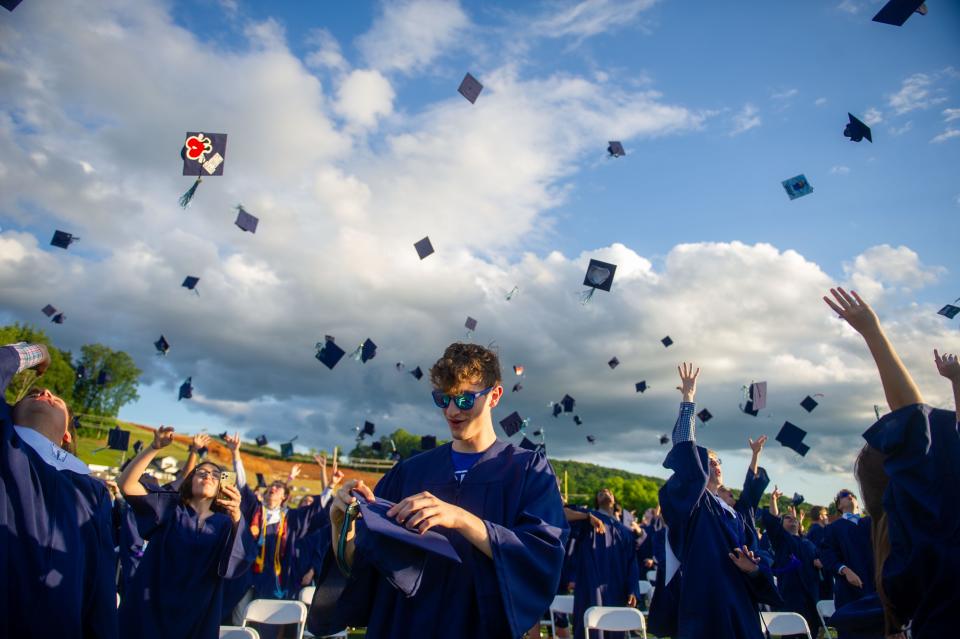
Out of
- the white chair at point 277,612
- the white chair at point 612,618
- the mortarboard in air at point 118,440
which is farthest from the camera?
the mortarboard in air at point 118,440

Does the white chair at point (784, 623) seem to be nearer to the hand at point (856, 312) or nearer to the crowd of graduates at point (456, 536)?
the crowd of graduates at point (456, 536)

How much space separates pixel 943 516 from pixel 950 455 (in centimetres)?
19

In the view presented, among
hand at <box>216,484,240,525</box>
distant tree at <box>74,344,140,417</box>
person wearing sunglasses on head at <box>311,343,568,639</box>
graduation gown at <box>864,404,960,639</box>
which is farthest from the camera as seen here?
distant tree at <box>74,344,140,417</box>

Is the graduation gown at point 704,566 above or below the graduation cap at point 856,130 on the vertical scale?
below

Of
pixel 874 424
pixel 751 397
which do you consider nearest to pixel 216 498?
pixel 874 424

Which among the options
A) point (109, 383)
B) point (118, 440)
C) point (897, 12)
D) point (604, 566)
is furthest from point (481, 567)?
point (109, 383)

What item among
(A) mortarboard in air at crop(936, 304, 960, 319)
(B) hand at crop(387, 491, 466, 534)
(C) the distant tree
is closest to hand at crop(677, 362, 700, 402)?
(B) hand at crop(387, 491, 466, 534)

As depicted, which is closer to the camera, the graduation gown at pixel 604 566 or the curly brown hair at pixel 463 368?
the curly brown hair at pixel 463 368

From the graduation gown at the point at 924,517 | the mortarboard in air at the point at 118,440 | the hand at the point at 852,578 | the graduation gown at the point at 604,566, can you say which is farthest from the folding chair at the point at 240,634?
the mortarboard in air at the point at 118,440

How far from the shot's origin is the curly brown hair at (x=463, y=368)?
8.31ft

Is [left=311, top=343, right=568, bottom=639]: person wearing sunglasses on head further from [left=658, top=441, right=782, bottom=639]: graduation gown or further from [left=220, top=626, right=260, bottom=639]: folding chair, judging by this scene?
[left=220, top=626, right=260, bottom=639]: folding chair

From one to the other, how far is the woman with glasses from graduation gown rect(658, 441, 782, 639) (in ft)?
10.2

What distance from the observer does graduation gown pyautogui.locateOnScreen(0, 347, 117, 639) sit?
262 centimetres

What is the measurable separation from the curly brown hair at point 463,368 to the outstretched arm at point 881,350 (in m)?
1.31
